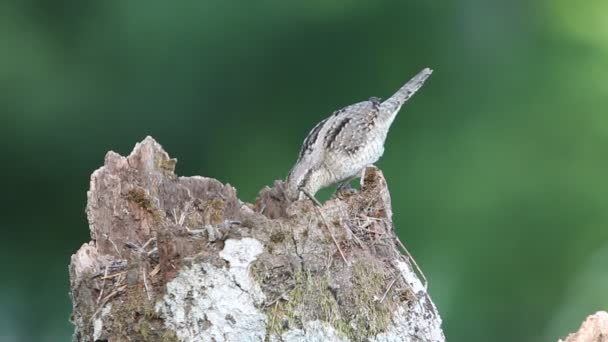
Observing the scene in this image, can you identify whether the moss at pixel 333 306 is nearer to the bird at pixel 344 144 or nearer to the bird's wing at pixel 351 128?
the bird at pixel 344 144

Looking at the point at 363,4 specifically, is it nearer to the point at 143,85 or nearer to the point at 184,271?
the point at 143,85

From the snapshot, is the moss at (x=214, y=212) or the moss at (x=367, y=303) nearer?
the moss at (x=367, y=303)

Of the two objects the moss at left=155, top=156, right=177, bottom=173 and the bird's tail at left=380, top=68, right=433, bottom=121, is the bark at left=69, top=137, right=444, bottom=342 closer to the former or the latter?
the moss at left=155, top=156, right=177, bottom=173

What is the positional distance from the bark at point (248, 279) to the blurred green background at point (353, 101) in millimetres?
1415

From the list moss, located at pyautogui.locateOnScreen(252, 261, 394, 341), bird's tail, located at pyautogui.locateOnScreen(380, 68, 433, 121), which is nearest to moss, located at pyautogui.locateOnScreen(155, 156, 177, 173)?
Answer: moss, located at pyautogui.locateOnScreen(252, 261, 394, 341)

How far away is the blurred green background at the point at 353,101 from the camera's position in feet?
13.9

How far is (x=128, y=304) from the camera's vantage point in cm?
239

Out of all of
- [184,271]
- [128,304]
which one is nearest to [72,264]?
[128,304]

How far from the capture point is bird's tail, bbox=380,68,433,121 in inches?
167

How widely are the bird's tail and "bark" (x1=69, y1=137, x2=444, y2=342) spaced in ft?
4.99

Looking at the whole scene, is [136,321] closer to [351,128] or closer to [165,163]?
[165,163]

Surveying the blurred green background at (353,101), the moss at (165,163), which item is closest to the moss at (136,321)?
the moss at (165,163)

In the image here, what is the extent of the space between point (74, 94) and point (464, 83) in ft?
7.39

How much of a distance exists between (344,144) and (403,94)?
23.8 inches
